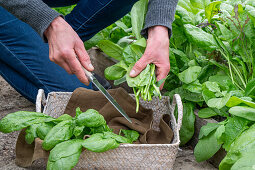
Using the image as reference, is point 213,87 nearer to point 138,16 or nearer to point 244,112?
point 244,112

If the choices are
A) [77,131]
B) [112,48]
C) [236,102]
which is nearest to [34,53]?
[112,48]

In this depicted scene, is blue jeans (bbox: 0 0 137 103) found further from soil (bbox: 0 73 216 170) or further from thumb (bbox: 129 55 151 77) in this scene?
thumb (bbox: 129 55 151 77)

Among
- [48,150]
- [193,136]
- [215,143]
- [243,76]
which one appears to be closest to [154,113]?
[193,136]

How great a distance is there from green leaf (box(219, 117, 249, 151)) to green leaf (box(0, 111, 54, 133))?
A: 0.61 metres

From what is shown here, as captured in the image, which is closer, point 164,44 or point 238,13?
point 164,44

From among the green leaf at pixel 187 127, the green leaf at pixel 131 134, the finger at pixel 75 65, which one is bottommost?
the green leaf at pixel 187 127

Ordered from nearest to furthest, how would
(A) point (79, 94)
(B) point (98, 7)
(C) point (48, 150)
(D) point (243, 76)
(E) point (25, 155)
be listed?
(C) point (48, 150)
(E) point (25, 155)
(A) point (79, 94)
(D) point (243, 76)
(B) point (98, 7)

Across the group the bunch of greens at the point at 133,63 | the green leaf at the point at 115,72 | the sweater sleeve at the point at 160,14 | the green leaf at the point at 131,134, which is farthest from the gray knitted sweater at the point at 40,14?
the green leaf at the point at 131,134

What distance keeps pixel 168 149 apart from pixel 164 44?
0.42 metres

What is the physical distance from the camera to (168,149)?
3.76 ft

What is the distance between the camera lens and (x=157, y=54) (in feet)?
4.35

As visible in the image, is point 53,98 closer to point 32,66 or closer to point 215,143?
point 32,66

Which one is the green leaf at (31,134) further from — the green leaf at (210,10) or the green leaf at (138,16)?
the green leaf at (210,10)

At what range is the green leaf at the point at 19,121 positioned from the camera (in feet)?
3.83
